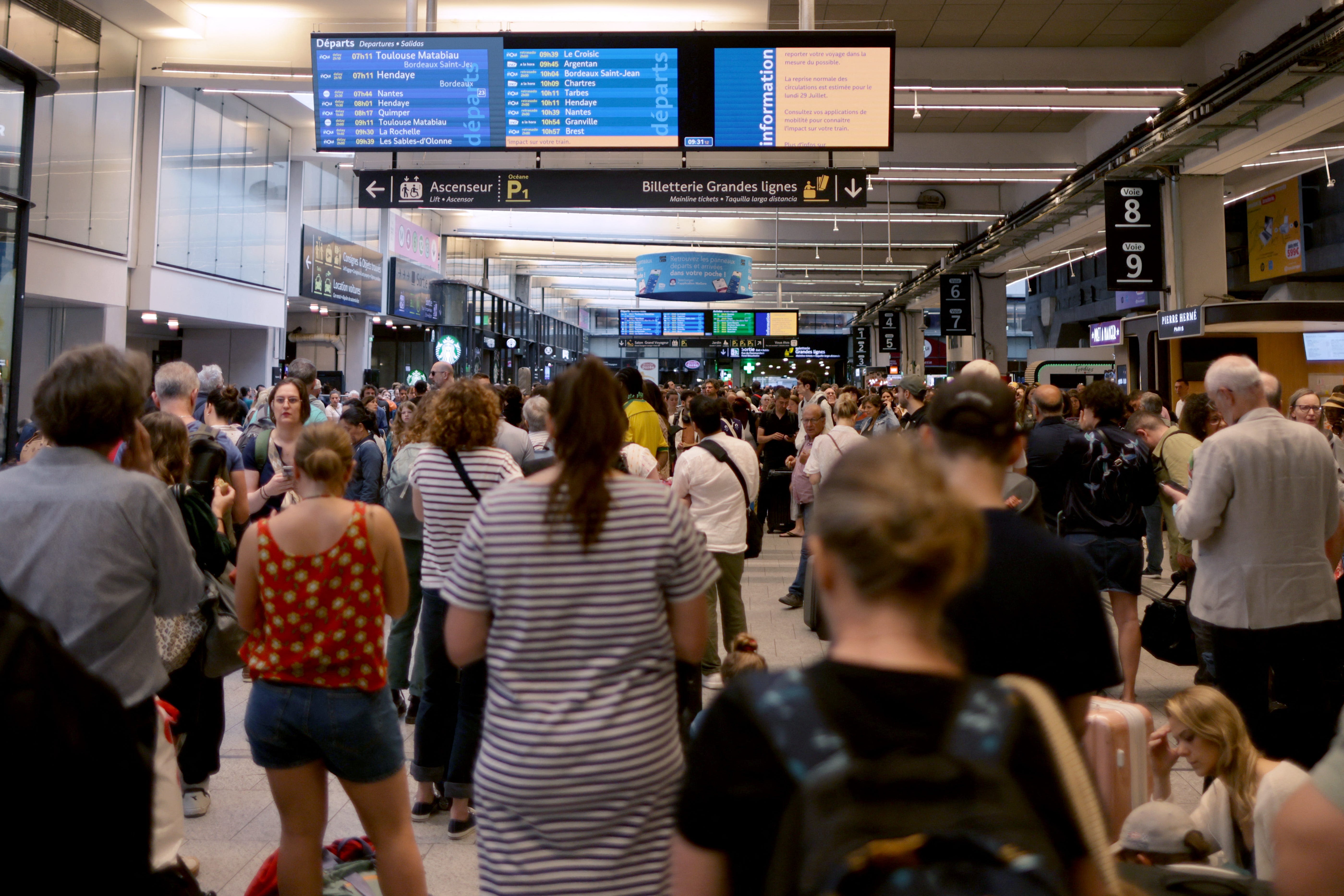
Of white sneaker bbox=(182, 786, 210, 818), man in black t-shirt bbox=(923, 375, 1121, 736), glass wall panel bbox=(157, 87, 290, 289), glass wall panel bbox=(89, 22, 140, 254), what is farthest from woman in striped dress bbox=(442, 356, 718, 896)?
glass wall panel bbox=(157, 87, 290, 289)

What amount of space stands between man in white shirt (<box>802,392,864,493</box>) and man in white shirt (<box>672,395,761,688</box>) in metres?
1.84

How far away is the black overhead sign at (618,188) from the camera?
7.62 meters

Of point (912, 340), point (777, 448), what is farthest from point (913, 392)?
point (912, 340)

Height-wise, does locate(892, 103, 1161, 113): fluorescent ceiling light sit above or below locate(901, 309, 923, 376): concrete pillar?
below

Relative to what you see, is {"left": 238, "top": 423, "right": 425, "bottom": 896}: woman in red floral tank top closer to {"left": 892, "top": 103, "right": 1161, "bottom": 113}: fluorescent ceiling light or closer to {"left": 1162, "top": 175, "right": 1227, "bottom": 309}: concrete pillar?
{"left": 892, "top": 103, "right": 1161, "bottom": 113}: fluorescent ceiling light

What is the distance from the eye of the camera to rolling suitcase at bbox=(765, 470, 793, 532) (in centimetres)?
1143

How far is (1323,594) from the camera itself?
3.47 metres

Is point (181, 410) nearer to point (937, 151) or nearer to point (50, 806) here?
point (50, 806)

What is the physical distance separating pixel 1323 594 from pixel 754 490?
2769mm

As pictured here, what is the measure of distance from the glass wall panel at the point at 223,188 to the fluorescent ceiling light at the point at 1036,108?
10.4m

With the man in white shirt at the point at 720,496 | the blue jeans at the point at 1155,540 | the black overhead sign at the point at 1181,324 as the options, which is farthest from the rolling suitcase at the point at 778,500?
the man in white shirt at the point at 720,496

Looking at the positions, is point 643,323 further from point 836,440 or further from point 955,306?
point 836,440

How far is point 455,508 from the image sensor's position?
11.7ft

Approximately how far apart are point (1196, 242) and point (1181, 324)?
1249mm
